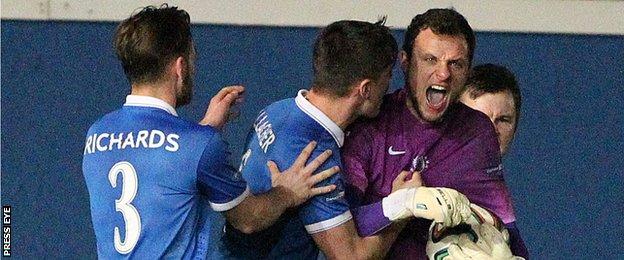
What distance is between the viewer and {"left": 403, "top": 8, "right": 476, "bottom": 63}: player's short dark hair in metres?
3.63

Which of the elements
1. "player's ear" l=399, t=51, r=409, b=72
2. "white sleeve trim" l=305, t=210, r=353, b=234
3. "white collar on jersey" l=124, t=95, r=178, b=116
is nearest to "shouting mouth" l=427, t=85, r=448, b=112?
"player's ear" l=399, t=51, r=409, b=72

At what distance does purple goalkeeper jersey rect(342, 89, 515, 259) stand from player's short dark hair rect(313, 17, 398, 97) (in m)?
0.16

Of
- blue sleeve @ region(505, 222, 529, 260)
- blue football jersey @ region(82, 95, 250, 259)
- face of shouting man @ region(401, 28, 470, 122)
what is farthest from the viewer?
blue sleeve @ region(505, 222, 529, 260)

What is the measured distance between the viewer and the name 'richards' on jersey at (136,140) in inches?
132

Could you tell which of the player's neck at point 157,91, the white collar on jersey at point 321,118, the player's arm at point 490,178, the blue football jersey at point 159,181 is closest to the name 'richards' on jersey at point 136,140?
the blue football jersey at point 159,181

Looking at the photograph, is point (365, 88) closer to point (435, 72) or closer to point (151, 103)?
point (435, 72)

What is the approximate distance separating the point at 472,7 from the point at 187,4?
3.99ft

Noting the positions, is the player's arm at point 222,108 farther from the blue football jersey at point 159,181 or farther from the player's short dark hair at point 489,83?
the player's short dark hair at point 489,83

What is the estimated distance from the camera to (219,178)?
133 inches

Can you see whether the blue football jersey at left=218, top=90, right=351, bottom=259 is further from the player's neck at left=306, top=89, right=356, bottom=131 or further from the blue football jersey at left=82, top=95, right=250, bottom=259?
the blue football jersey at left=82, top=95, right=250, bottom=259

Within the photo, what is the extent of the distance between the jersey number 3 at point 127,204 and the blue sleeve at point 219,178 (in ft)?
0.55

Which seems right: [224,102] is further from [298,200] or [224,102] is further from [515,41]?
[515,41]

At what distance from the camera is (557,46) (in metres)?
5.94

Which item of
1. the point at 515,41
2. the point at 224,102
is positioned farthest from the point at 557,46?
the point at 224,102
